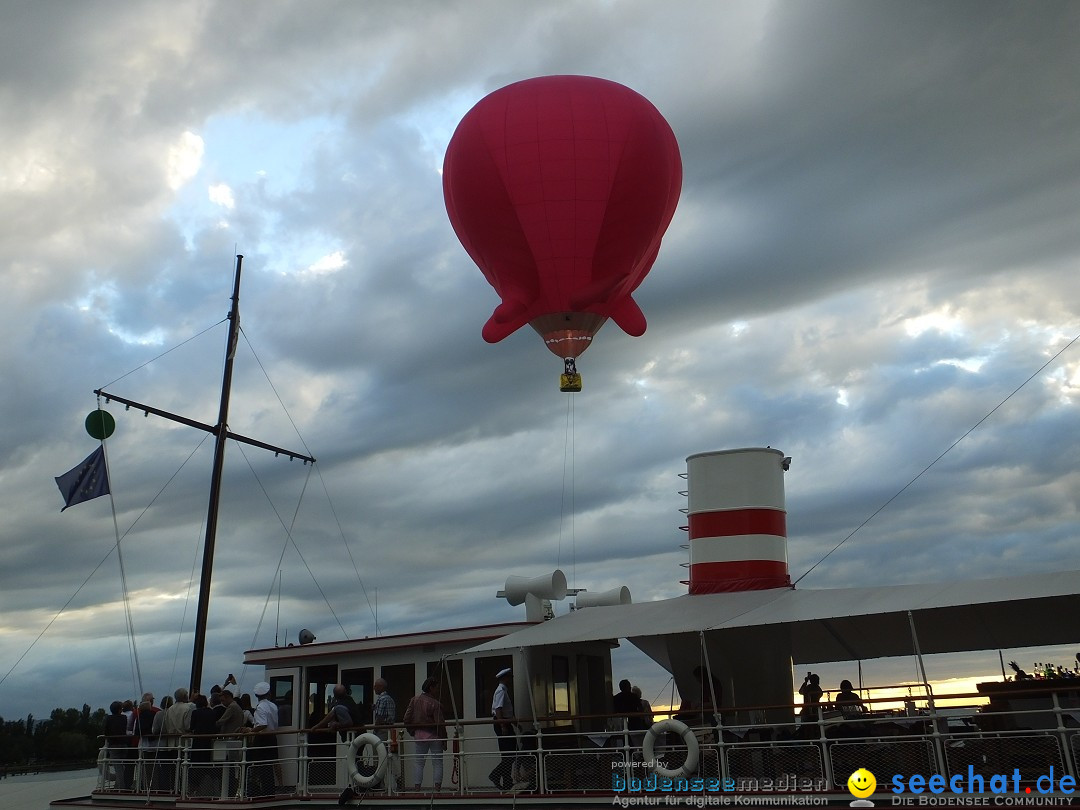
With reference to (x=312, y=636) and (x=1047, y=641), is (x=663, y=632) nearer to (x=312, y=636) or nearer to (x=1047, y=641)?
(x=1047, y=641)

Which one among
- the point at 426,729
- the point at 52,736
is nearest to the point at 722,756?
the point at 426,729

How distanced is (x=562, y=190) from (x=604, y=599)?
28.6 ft

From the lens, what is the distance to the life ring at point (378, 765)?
1544 cm

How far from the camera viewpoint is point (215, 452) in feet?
83.7

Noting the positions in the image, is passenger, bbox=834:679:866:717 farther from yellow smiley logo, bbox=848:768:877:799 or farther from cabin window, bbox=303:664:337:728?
cabin window, bbox=303:664:337:728

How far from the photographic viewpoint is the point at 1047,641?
52.7ft

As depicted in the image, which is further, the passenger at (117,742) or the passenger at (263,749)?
the passenger at (117,742)

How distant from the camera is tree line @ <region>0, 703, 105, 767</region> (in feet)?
139

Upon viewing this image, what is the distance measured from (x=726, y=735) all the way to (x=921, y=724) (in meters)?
3.00

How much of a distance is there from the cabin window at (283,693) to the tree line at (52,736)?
75.8 ft

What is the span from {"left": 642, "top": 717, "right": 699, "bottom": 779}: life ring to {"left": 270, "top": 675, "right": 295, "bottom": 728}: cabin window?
9221 mm

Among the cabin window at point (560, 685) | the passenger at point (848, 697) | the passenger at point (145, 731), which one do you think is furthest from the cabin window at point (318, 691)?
the passenger at point (848, 697)

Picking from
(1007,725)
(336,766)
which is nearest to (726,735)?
(1007,725)

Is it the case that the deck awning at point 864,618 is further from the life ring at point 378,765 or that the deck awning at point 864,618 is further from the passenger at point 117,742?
the passenger at point 117,742
